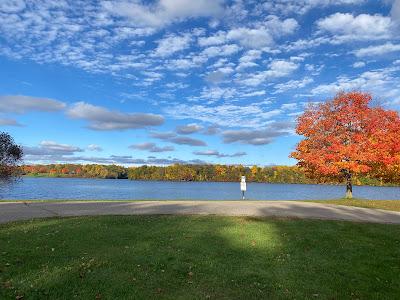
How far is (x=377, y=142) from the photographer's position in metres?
27.8

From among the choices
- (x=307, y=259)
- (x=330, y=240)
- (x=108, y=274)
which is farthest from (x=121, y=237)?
(x=330, y=240)

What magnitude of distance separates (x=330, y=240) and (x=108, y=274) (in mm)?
7608

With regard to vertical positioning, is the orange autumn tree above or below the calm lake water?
above

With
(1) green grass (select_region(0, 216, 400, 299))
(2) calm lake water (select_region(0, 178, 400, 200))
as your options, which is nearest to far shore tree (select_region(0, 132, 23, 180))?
(2) calm lake water (select_region(0, 178, 400, 200))

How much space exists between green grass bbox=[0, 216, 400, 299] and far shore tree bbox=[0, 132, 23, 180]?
27684 millimetres

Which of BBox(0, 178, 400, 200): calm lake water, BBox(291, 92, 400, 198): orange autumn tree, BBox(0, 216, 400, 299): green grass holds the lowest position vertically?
BBox(0, 216, 400, 299): green grass

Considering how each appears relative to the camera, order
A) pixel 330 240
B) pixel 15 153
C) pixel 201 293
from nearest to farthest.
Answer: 1. pixel 201 293
2. pixel 330 240
3. pixel 15 153

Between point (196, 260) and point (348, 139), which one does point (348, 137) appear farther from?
point (196, 260)

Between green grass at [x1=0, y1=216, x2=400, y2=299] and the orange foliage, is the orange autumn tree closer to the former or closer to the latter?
the orange foliage


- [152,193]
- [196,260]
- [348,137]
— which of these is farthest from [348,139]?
[152,193]

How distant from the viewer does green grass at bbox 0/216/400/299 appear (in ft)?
27.8

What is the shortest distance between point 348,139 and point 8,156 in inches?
1275

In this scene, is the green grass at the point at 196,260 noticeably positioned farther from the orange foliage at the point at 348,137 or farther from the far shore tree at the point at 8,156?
the far shore tree at the point at 8,156

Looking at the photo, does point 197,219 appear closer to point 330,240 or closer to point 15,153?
point 330,240
